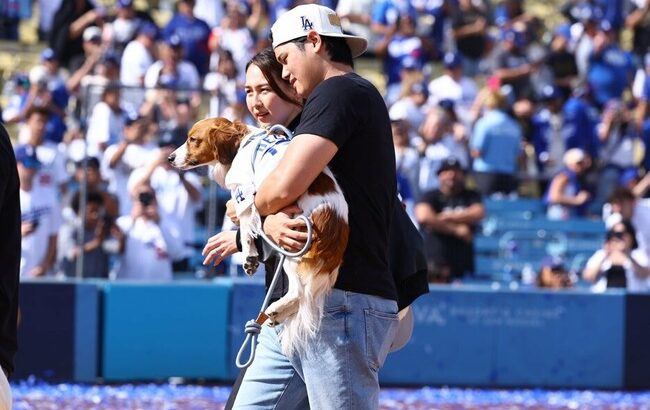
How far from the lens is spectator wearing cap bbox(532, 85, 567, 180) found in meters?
15.7

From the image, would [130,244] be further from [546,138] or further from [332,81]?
[332,81]

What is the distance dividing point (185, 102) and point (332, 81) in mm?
8146

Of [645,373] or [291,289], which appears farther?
[645,373]

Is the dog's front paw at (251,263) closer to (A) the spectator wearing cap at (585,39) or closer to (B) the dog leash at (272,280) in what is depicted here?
(B) the dog leash at (272,280)

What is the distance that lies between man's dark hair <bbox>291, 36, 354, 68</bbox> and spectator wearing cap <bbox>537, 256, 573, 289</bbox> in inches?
352

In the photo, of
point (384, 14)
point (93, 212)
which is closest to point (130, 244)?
point (93, 212)

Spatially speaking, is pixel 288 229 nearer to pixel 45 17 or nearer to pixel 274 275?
pixel 274 275

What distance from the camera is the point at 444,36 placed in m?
17.4

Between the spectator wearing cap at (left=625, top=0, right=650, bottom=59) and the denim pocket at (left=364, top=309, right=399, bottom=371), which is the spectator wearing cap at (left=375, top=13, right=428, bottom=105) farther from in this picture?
the denim pocket at (left=364, top=309, right=399, bottom=371)

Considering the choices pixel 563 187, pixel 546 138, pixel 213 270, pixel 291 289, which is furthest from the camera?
pixel 546 138

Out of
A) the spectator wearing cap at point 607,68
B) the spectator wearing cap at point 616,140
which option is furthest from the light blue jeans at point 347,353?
the spectator wearing cap at point 607,68

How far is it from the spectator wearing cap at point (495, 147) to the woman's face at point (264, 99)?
412 inches

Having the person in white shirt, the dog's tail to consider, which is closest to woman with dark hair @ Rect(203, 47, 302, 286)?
the dog's tail

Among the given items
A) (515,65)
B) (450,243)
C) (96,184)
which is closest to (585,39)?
(515,65)
